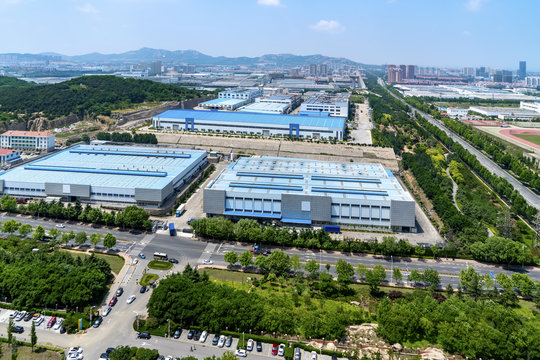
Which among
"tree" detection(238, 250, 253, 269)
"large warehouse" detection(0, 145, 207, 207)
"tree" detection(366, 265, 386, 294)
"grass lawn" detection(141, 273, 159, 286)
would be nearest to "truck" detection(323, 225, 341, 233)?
"tree" detection(366, 265, 386, 294)

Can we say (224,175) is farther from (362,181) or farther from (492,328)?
(492,328)

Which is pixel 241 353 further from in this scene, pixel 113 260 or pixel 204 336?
pixel 113 260

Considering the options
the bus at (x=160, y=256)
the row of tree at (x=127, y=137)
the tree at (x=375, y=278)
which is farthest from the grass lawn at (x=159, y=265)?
the row of tree at (x=127, y=137)

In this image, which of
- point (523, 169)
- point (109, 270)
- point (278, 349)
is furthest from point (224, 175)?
point (523, 169)

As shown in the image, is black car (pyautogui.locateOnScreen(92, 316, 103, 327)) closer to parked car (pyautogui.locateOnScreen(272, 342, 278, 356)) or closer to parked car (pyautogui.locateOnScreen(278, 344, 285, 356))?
parked car (pyautogui.locateOnScreen(272, 342, 278, 356))

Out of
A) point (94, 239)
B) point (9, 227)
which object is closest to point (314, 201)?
point (94, 239)

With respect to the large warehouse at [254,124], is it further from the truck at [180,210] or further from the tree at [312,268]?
the tree at [312,268]
